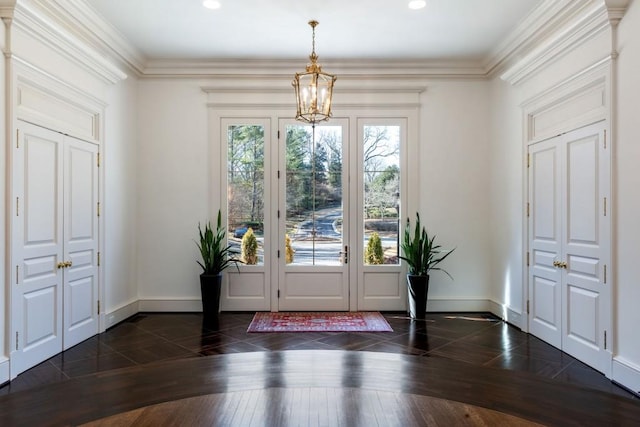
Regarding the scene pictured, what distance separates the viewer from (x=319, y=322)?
4.60m

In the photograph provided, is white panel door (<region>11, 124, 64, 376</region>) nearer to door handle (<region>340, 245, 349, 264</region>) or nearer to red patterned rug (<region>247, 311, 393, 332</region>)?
red patterned rug (<region>247, 311, 393, 332</region>)

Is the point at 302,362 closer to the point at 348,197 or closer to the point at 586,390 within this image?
the point at 586,390

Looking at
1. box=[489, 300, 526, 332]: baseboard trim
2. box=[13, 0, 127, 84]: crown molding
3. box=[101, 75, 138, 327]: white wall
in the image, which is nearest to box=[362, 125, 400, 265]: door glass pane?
box=[489, 300, 526, 332]: baseboard trim

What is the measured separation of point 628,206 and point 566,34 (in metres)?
1.60

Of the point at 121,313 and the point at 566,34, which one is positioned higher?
the point at 566,34

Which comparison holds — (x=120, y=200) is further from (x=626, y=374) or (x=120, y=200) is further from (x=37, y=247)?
(x=626, y=374)

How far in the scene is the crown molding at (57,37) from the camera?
122 inches

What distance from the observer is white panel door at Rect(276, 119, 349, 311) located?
16.9ft

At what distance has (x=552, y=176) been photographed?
3854 millimetres

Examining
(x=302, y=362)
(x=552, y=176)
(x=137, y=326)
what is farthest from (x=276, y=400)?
(x=552, y=176)

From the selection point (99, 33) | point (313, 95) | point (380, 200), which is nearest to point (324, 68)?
point (313, 95)

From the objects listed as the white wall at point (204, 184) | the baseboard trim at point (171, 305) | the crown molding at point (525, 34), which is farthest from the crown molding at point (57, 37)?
the crown molding at point (525, 34)

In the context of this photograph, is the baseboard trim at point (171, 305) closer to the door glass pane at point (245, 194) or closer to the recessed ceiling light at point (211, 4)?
the door glass pane at point (245, 194)

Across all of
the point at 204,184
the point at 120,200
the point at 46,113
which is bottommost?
the point at 120,200
